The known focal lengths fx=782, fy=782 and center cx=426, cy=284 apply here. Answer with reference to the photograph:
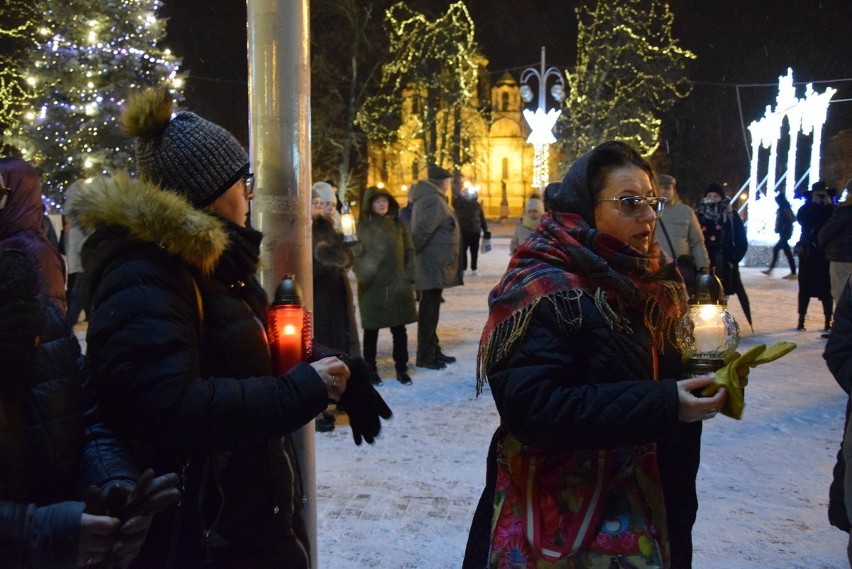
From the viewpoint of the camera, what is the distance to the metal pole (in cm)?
310

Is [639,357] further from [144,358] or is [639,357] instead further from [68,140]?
[68,140]

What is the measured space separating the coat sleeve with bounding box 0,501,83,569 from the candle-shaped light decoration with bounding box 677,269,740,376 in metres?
1.56

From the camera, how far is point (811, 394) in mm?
7242

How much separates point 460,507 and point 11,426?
11.2 feet

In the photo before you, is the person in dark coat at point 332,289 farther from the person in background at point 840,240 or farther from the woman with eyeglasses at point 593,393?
the person in background at point 840,240

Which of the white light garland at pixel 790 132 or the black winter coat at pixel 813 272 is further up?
the white light garland at pixel 790 132

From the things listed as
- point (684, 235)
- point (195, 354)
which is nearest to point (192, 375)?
point (195, 354)

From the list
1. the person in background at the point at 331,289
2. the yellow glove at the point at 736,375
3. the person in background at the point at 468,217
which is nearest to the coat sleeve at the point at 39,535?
the yellow glove at the point at 736,375

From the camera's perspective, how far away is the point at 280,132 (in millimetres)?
3102

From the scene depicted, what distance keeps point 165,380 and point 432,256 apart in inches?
269

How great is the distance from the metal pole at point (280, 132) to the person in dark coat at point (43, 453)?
1426 mm

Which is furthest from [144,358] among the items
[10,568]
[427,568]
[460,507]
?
[460,507]

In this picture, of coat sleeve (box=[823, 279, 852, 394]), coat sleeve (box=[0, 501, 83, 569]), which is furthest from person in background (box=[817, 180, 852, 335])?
coat sleeve (box=[0, 501, 83, 569])

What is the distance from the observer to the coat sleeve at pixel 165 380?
1.86m
